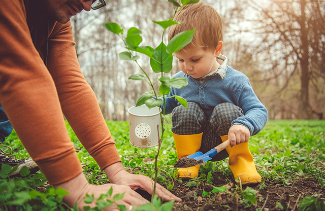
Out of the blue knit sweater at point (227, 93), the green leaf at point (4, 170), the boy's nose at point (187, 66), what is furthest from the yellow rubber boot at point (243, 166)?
the green leaf at point (4, 170)

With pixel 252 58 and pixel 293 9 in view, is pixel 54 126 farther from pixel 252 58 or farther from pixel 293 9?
pixel 293 9

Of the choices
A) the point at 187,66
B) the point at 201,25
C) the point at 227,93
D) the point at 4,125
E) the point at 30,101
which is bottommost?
the point at 4,125

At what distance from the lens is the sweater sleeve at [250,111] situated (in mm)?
1361

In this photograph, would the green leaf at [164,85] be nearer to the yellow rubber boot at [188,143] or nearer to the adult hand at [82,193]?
the adult hand at [82,193]

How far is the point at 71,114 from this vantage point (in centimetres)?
128

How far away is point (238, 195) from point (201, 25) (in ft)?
3.89

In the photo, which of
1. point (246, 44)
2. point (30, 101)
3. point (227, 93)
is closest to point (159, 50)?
point (30, 101)

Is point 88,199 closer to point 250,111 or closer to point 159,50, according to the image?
point 159,50

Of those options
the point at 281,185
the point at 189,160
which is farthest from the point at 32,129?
the point at 281,185

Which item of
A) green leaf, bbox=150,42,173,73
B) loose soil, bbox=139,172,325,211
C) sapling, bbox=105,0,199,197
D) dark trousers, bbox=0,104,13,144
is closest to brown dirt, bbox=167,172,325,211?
loose soil, bbox=139,172,325,211

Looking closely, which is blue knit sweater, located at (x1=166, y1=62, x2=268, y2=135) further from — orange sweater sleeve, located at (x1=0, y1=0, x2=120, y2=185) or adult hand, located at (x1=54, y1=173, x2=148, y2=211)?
orange sweater sleeve, located at (x1=0, y1=0, x2=120, y2=185)

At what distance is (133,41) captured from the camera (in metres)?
0.84

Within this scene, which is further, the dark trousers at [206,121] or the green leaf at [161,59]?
the dark trousers at [206,121]

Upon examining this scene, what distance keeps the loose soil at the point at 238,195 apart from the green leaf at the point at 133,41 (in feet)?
2.64
